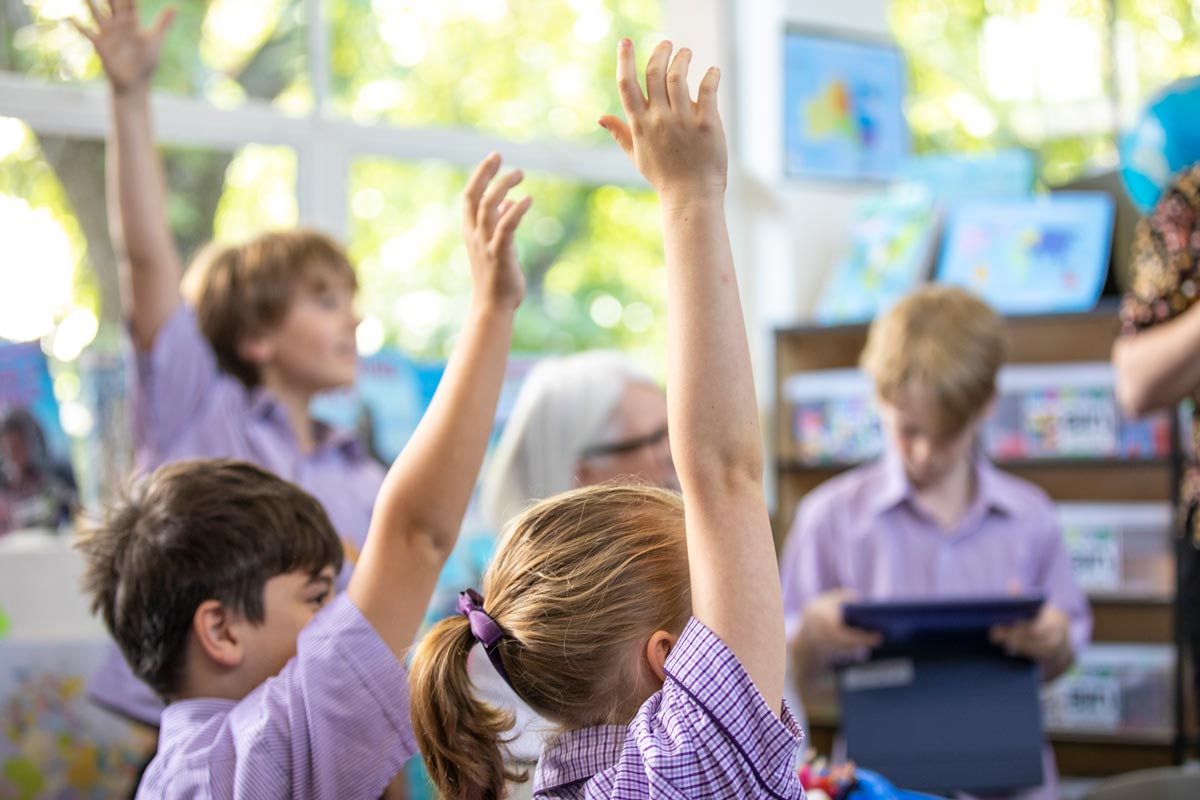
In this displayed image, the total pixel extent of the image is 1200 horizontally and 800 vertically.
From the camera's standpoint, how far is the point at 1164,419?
3232mm

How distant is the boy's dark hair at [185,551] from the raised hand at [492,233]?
30cm

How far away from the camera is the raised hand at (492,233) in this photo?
46.8 inches

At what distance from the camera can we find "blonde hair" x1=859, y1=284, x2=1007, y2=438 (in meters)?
2.21

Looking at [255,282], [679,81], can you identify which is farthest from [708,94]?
[255,282]

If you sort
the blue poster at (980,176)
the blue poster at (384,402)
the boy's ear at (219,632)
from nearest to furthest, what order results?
the boy's ear at (219,632) < the blue poster at (384,402) < the blue poster at (980,176)

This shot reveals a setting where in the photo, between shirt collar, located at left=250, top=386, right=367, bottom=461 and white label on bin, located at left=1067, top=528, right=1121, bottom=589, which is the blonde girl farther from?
white label on bin, located at left=1067, top=528, right=1121, bottom=589

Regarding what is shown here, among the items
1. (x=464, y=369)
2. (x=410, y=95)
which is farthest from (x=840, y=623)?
(x=410, y=95)

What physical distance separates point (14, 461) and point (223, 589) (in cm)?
156

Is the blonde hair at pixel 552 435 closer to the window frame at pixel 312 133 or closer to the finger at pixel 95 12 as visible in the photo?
the finger at pixel 95 12

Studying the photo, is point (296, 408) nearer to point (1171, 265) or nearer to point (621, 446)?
point (621, 446)

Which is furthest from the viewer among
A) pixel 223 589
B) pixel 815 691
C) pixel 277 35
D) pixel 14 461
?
pixel 277 35

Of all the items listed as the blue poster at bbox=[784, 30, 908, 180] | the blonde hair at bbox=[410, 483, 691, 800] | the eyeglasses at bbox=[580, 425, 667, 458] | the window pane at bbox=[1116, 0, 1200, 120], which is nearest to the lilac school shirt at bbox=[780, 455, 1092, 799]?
the eyeglasses at bbox=[580, 425, 667, 458]

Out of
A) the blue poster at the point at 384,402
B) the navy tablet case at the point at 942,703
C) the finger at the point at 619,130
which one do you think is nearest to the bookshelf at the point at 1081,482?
the blue poster at the point at 384,402

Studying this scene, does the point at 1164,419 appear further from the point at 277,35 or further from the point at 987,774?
the point at 277,35
